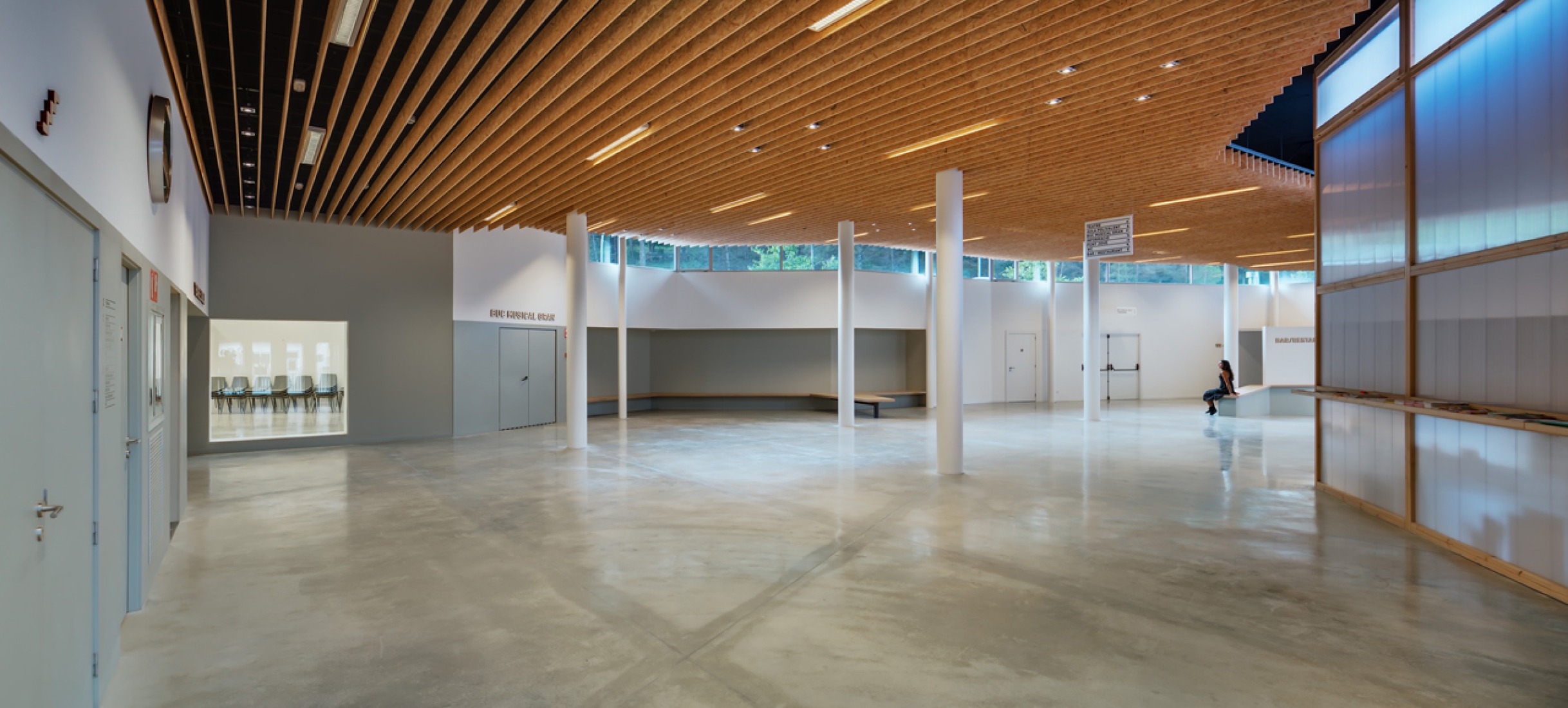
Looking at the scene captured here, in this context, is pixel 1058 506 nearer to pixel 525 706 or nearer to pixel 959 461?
pixel 959 461

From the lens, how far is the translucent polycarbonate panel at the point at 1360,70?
676 centimetres

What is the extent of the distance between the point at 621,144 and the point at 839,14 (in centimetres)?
365

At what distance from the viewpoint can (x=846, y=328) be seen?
14891 mm

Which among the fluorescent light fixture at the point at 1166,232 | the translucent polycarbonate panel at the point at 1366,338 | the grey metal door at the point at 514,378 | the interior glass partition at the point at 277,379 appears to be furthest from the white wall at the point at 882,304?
the translucent polycarbonate panel at the point at 1366,338

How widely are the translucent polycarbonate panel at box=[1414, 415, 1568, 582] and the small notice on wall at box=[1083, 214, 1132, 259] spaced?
4265 mm

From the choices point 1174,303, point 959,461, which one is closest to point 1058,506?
point 959,461

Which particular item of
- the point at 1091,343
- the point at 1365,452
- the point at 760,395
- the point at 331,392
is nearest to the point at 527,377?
the point at 331,392

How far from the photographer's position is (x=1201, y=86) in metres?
6.79

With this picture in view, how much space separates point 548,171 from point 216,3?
401cm

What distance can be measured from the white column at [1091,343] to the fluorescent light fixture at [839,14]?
41.7ft

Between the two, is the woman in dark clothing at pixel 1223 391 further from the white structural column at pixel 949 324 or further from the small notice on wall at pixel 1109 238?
the white structural column at pixel 949 324

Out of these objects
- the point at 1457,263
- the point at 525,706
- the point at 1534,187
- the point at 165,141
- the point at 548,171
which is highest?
the point at 548,171

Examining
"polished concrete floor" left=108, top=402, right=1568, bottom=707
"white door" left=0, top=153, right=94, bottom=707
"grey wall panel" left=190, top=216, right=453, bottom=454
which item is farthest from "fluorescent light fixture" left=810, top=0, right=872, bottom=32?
"grey wall panel" left=190, top=216, right=453, bottom=454

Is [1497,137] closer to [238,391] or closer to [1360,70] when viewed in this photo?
[1360,70]
